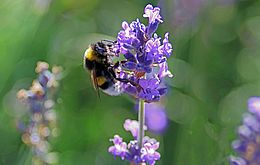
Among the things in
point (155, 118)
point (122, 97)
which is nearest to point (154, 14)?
point (155, 118)

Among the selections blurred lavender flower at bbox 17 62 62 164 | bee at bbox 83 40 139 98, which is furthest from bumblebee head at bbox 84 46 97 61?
blurred lavender flower at bbox 17 62 62 164

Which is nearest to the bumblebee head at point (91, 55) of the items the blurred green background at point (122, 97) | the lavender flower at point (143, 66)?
the lavender flower at point (143, 66)

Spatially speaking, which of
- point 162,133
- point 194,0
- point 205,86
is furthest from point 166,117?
point 194,0

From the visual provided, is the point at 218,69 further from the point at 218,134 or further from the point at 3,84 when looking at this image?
the point at 3,84

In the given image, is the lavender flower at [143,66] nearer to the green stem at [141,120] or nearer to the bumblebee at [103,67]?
the green stem at [141,120]

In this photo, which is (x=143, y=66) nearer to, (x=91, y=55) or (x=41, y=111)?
(x=91, y=55)
